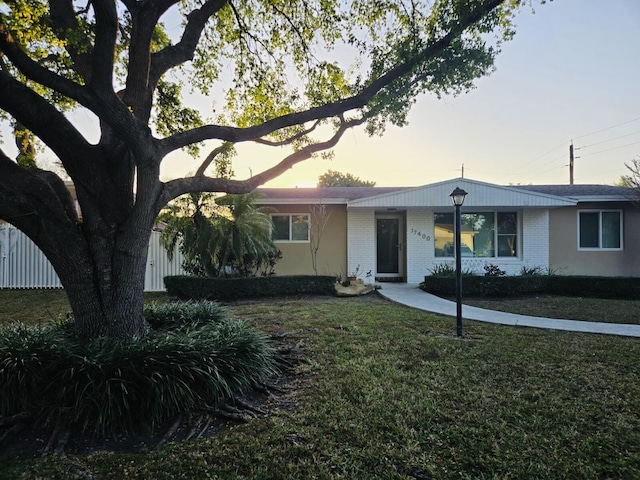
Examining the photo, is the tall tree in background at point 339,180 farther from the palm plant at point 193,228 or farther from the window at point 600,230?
the palm plant at point 193,228

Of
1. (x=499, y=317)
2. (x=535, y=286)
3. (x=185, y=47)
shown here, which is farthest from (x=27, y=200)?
(x=535, y=286)

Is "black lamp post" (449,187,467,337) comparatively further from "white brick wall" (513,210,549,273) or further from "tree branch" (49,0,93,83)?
"white brick wall" (513,210,549,273)

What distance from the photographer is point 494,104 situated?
360 inches

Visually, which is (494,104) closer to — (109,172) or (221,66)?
(221,66)

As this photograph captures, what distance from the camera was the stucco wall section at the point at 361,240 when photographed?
40.0ft

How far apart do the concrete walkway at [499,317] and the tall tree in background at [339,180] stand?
105ft

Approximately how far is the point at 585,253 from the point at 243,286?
11958 millimetres

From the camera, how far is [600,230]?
11.9m

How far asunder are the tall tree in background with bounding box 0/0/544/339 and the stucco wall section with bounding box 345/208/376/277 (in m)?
5.58

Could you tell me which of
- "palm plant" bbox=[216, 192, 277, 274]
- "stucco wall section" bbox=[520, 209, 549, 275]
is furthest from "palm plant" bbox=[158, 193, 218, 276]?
"stucco wall section" bbox=[520, 209, 549, 275]

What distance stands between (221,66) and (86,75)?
318cm

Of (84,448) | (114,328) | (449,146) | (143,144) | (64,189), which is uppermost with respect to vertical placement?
(449,146)

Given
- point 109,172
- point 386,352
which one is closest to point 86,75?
point 109,172

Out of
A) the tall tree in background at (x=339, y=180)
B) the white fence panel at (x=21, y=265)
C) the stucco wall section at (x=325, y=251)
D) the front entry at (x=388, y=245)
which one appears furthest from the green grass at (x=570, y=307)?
the tall tree in background at (x=339, y=180)
